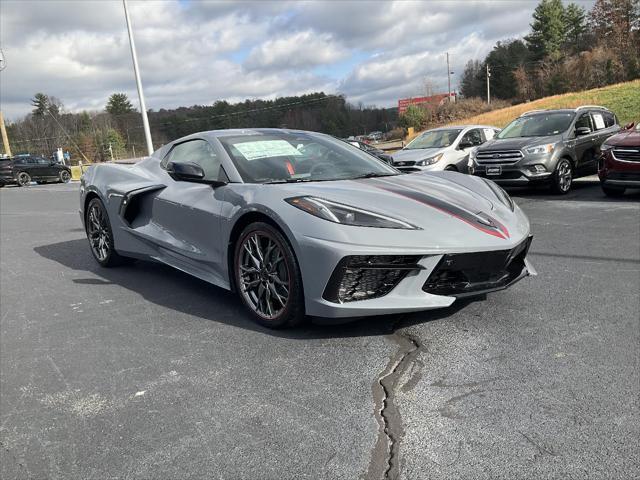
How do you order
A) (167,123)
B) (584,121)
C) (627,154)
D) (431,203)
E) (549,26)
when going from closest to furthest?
(431,203) → (627,154) → (584,121) → (167,123) → (549,26)

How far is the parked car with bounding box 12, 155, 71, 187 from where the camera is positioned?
991 inches

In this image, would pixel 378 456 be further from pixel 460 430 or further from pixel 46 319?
pixel 46 319

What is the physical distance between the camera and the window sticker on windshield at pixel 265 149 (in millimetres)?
3947

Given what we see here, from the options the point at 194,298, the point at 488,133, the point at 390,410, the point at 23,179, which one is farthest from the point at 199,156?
the point at 23,179

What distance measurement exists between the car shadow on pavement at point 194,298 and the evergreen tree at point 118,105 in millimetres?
127529

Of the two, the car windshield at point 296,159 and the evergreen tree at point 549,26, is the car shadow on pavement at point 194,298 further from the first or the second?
the evergreen tree at point 549,26

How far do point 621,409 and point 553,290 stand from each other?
178 cm

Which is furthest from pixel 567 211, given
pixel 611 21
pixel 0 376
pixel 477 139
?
pixel 611 21

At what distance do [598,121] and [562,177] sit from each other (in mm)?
2327

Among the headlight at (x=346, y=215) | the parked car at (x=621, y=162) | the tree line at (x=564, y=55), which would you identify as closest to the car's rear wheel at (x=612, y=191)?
the parked car at (x=621, y=162)

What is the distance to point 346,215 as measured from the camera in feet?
10.0

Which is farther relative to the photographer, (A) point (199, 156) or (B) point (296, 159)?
(A) point (199, 156)

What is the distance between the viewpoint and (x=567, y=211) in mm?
7781

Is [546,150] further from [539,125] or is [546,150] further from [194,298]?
[194,298]
